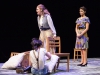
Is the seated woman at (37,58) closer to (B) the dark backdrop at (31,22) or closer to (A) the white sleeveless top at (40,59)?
(A) the white sleeveless top at (40,59)

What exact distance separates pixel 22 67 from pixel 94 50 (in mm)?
3857

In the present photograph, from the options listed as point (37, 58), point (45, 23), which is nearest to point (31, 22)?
point (45, 23)

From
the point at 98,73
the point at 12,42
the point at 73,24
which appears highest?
the point at 73,24

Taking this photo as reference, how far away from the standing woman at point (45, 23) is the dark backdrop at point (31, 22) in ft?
7.13

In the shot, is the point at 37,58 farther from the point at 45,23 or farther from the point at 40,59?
the point at 45,23

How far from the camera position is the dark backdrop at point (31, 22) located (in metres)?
8.14

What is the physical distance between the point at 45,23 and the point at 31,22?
2.29 metres

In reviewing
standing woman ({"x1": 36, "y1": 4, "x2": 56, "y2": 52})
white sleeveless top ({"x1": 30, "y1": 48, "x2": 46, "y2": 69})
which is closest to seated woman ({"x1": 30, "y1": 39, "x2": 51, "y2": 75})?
white sleeveless top ({"x1": 30, "y1": 48, "x2": 46, "y2": 69})

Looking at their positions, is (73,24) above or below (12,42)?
above

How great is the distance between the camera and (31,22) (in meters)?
8.36

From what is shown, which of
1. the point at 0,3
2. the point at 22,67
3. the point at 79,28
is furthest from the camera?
the point at 0,3

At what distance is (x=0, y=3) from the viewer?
26.2ft

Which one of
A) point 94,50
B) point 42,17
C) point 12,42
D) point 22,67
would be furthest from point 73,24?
point 22,67

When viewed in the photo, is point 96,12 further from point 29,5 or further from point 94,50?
point 29,5
